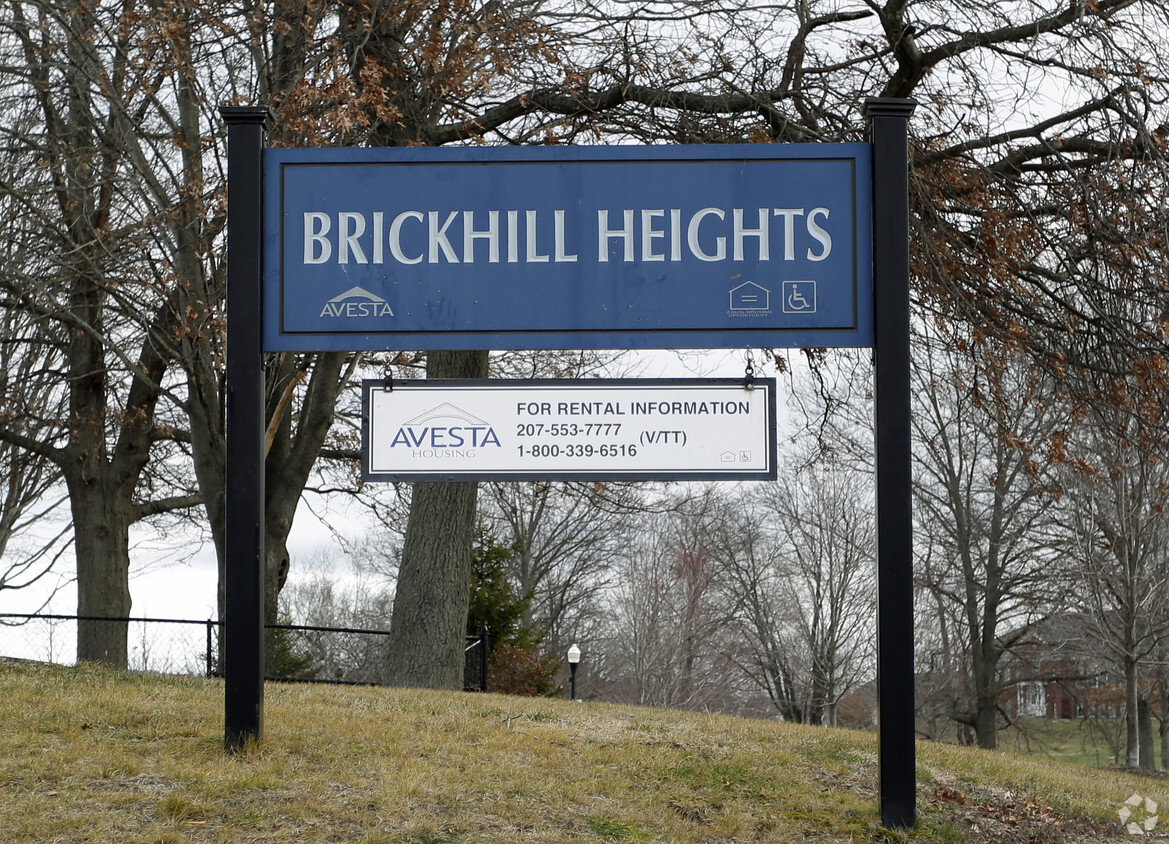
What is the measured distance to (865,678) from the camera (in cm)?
3344

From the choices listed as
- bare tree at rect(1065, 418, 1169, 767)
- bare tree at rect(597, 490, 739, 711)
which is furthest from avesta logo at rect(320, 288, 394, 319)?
bare tree at rect(597, 490, 739, 711)

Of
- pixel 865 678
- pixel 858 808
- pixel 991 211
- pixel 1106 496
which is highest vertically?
pixel 991 211

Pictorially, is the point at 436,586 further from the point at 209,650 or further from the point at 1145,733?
the point at 1145,733

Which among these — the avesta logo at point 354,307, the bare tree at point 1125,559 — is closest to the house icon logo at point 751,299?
the avesta logo at point 354,307

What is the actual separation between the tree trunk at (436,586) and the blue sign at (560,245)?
6542 mm

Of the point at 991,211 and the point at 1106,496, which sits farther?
the point at 1106,496

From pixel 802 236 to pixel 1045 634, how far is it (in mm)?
25900

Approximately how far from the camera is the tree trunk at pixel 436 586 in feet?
42.5

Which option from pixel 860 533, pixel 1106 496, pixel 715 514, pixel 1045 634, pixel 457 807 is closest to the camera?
pixel 457 807

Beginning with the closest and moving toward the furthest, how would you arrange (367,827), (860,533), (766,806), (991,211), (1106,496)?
1. (367,827)
2. (766,806)
3. (991,211)
4. (1106,496)
5. (860,533)

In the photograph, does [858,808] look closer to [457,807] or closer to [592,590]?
[457,807]

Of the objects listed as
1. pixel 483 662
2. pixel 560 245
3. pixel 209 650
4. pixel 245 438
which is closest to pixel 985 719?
pixel 483 662

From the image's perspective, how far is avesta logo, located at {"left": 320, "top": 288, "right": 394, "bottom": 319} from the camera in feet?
20.7

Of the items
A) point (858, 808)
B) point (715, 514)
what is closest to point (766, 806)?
point (858, 808)
